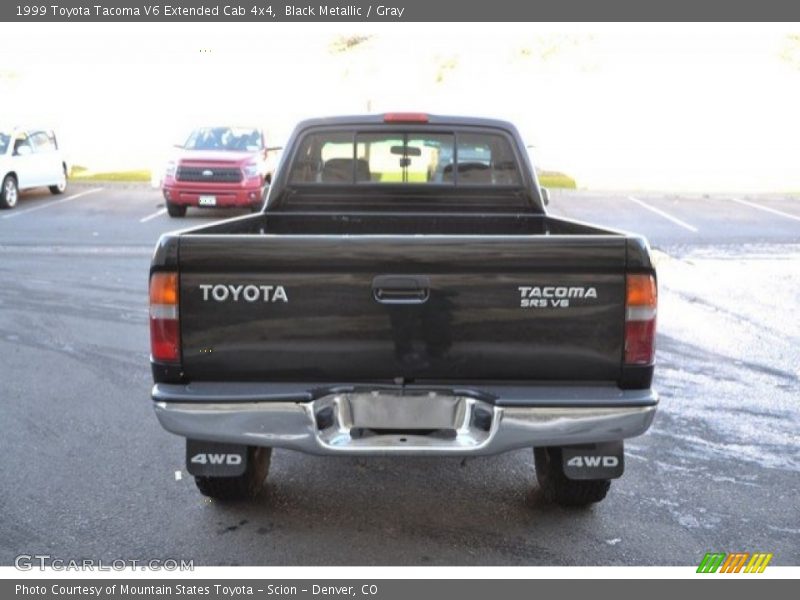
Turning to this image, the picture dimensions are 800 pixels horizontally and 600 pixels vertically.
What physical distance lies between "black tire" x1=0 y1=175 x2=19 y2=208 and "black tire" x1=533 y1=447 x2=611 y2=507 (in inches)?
640

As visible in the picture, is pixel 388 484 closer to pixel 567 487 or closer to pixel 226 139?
pixel 567 487

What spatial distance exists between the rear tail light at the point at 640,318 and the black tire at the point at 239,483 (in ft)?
6.15

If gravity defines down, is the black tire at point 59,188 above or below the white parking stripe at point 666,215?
above

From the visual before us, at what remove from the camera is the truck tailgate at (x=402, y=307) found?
347 centimetres

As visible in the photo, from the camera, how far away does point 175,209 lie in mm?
17047

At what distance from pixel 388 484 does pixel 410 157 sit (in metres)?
2.20

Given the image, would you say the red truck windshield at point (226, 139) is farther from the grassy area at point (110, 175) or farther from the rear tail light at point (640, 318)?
the rear tail light at point (640, 318)

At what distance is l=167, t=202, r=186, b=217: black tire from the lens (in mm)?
16945

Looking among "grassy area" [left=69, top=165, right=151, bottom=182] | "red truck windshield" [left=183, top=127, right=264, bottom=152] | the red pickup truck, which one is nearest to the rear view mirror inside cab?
the red pickup truck

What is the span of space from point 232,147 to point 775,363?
1318cm

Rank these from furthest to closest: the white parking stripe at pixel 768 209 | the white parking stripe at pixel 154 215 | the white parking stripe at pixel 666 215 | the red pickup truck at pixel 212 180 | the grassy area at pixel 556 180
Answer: the grassy area at pixel 556 180 < the white parking stripe at pixel 768 209 < the red pickup truck at pixel 212 180 < the white parking stripe at pixel 154 215 < the white parking stripe at pixel 666 215

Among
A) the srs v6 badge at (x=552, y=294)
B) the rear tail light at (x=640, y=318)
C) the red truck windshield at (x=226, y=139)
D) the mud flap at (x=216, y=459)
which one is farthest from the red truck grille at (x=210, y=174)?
the rear tail light at (x=640, y=318)

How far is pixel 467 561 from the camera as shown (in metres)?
3.71

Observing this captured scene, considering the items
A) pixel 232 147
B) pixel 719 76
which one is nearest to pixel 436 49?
pixel 719 76
